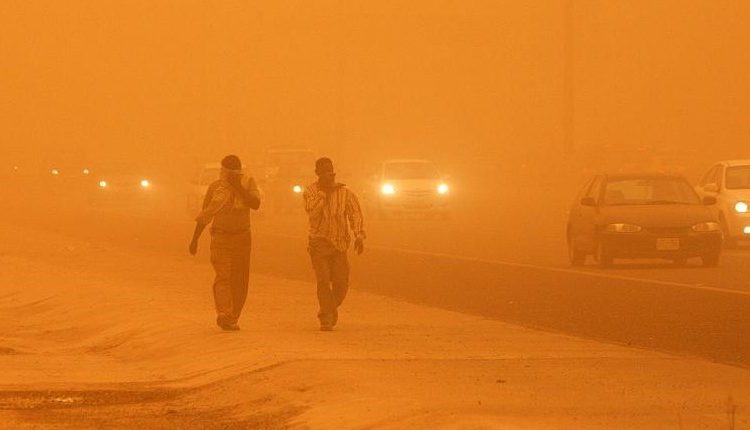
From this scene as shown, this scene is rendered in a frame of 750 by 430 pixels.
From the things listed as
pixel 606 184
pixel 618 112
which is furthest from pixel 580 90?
pixel 606 184

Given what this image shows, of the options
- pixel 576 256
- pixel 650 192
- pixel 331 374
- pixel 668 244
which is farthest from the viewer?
pixel 650 192

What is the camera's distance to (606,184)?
28.2 meters

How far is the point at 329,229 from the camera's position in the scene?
54.9 feet

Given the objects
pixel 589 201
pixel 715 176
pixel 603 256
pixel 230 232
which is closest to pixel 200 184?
pixel 715 176

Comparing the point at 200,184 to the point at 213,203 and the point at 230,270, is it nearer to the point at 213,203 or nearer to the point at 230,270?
the point at 230,270

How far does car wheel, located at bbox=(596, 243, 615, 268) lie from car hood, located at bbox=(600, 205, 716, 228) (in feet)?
1.33

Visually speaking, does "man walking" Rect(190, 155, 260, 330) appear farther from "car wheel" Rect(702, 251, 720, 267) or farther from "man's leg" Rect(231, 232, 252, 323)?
"car wheel" Rect(702, 251, 720, 267)

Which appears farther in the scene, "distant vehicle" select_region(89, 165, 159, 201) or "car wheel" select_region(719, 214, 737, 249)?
"distant vehicle" select_region(89, 165, 159, 201)

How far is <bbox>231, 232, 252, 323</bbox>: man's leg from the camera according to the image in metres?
17.0

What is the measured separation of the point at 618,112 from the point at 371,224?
75.8 m

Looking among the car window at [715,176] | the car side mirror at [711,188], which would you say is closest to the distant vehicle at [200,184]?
the car window at [715,176]

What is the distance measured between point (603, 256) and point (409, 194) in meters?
20.2

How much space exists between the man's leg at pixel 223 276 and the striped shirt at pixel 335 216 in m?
0.83

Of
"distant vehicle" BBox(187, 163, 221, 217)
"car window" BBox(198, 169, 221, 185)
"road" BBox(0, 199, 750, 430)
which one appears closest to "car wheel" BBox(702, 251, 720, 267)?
"road" BBox(0, 199, 750, 430)
